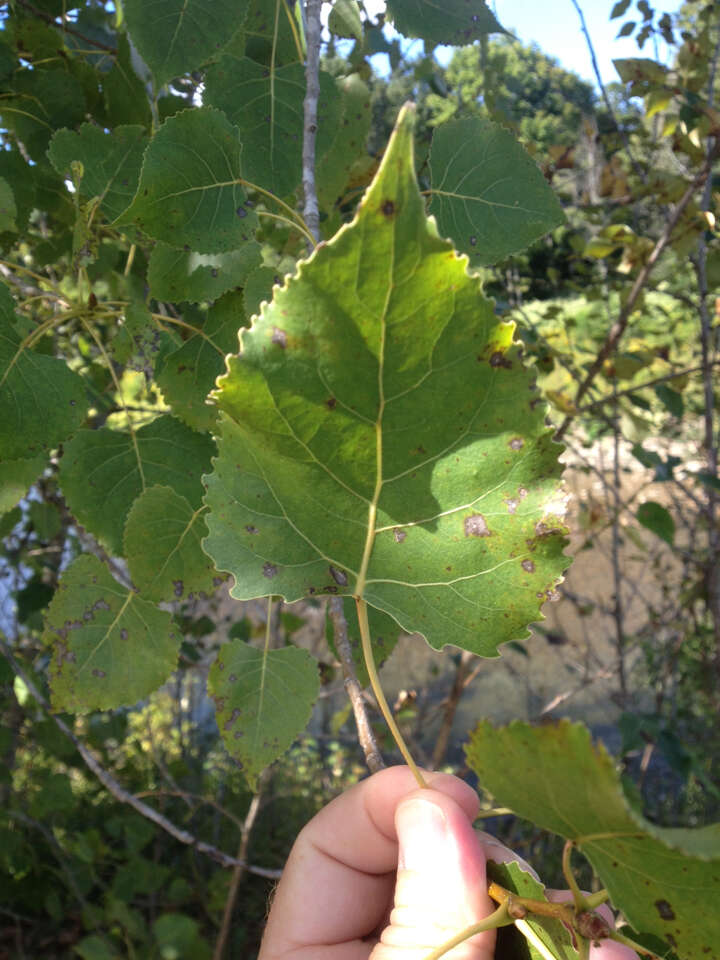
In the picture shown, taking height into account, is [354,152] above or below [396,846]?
above

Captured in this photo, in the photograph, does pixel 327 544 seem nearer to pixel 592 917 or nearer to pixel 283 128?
pixel 592 917

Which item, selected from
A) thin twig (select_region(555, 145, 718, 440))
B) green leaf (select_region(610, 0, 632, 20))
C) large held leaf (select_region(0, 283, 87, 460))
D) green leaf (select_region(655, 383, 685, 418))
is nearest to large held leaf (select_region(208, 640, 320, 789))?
large held leaf (select_region(0, 283, 87, 460))

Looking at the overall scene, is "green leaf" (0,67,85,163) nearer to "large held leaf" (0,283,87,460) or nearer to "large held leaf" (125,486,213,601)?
"large held leaf" (0,283,87,460)

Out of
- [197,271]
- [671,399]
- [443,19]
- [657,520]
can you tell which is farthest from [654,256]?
[197,271]

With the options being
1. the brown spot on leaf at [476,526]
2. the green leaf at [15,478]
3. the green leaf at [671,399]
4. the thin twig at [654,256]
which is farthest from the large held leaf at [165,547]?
the green leaf at [671,399]

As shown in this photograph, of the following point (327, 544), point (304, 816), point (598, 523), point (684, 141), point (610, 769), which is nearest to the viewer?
point (610, 769)

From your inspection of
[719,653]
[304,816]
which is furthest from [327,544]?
[304,816]

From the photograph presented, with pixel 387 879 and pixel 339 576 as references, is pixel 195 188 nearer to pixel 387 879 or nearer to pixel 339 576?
pixel 339 576
